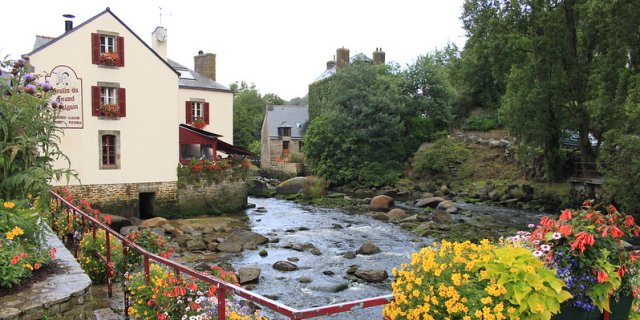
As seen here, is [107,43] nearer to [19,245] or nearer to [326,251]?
[326,251]

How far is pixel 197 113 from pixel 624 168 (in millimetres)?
20613

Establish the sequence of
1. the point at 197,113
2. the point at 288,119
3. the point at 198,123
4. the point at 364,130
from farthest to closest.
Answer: the point at 288,119
the point at 364,130
the point at 197,113
the point at 198,123

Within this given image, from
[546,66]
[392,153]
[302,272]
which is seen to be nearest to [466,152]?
[392,153]

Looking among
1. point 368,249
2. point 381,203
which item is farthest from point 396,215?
point 368,249

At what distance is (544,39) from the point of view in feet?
70.3

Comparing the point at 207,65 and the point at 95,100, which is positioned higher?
the point at 207,65

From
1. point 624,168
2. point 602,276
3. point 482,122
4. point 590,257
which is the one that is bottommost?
point 602,276

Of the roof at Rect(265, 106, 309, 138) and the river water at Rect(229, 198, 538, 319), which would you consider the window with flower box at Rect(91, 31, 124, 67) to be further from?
the roof at Rect(265, 106, 309, 138)

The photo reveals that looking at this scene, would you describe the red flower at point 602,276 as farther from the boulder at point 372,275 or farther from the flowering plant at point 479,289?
the boulder at point 372,275

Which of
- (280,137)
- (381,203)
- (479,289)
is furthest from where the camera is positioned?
(280,137)

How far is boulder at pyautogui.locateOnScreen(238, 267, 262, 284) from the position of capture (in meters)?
12.0

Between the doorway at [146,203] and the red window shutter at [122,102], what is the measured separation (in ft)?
12.0

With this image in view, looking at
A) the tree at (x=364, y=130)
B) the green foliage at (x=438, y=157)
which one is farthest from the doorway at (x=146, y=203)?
the green foliage at (x=438, y=157)

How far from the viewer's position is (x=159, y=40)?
1005 inches
